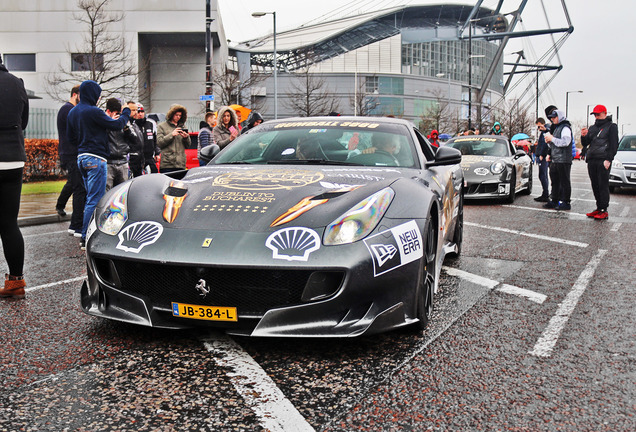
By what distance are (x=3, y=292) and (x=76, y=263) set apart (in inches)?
59.4

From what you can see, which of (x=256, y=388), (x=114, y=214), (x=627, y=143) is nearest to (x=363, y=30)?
(x=627, y=143)

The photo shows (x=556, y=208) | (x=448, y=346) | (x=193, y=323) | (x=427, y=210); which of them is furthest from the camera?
(x=556, y=208)

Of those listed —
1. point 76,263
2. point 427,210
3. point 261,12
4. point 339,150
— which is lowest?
point 76,263

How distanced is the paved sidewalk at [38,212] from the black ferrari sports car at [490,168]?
746 cm

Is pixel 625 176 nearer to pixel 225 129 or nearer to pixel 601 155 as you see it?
pixel 601 155

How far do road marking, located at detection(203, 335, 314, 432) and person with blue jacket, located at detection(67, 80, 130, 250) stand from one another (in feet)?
12.8

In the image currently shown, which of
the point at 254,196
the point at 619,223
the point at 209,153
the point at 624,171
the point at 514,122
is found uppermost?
the point at 514,122

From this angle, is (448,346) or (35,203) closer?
(448,346)

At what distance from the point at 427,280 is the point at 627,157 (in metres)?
15.0

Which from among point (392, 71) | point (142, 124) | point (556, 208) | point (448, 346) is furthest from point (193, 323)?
point (392, 71)

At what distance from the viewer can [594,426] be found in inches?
95.2

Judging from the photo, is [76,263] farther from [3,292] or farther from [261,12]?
[261,12]

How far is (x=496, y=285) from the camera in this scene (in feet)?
16.6

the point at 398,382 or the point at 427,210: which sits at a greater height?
the point at 427,210
